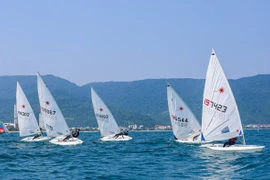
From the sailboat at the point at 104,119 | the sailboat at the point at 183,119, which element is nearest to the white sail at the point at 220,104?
the sailboat at the point at 183,119

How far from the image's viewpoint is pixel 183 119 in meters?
66.1

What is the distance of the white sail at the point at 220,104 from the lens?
43.9 m

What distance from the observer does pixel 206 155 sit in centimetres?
4150

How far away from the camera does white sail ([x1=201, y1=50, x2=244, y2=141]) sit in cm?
4388

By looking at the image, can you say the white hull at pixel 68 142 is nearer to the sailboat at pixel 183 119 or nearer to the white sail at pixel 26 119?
the sailboat at pixel 183 119

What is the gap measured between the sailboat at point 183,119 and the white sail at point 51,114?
45.5 feet

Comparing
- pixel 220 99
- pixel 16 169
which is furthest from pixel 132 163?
pixel 220 99

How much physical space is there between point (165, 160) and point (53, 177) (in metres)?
11.6

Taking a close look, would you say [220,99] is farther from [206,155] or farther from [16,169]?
[16,169]

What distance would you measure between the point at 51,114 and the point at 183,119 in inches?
654

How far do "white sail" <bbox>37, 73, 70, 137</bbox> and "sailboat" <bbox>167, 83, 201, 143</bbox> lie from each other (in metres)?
13.9

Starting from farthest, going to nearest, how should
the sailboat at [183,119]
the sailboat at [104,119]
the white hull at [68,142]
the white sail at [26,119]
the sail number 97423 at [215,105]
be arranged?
the sailboat at [104,119] → the white sail at [26,119] → the sailboat at [183,119] → the white hull at [68,142] → the sail number 97423 at [215,105]

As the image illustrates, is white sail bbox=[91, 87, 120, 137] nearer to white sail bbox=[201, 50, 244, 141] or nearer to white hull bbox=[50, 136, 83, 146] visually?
white hull bbox=[50, 136, 83, 146]

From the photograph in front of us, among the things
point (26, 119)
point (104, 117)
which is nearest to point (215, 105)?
point (104, 117)
